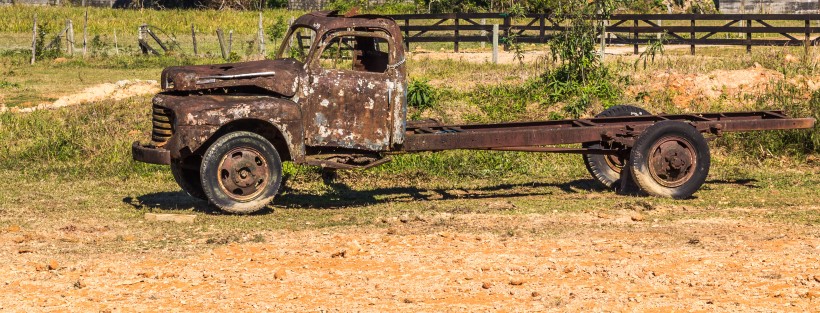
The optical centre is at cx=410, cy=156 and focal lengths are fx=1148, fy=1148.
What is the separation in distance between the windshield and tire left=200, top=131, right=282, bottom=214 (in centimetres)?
120

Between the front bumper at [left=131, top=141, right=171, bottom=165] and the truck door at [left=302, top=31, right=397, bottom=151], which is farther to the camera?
the truck door at [left=302, top=31, right=397, bottom=151]

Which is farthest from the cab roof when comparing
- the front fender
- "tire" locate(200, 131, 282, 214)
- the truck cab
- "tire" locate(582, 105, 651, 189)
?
"tire" locate(582, 105, 651, 189)

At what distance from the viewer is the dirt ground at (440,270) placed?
7.81 metres

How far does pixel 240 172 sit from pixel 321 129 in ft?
2.90

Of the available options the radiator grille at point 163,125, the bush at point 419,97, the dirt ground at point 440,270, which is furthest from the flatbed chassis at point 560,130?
the bush at point 419,97

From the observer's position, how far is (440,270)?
8.71 m

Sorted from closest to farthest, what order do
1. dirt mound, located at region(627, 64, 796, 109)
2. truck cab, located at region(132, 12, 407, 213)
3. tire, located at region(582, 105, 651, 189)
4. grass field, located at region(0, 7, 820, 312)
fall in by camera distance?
grass field, located at region(0, 7, 820, 312) < truck cab, located at region(132, 12, 407, 213) < tire, located at region(582, 105, 651, 189) < dirt mound, located at region(627, 64, 796, 109)

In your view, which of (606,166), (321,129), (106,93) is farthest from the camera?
(106,93)

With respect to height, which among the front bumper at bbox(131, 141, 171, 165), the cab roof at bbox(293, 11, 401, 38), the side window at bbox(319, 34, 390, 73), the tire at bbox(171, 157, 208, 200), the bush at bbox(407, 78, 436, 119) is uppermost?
the cab roof at bbox(293, 11, 401, 38)

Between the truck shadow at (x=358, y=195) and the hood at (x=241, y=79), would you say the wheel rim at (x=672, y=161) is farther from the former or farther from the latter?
the hood at (x=241, y=79)

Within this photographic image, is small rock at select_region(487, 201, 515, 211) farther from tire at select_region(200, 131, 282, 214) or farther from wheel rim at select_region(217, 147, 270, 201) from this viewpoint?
wheel rim at select_region(217, 147, 270, 201)

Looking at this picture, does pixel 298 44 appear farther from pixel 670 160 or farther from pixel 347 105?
pixel 670 160

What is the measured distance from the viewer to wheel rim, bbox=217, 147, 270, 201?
10969mm

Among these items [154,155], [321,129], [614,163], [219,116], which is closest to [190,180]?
[154,155]
